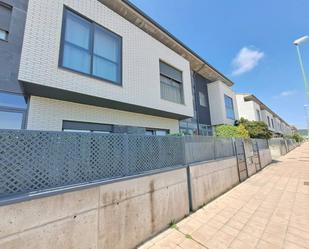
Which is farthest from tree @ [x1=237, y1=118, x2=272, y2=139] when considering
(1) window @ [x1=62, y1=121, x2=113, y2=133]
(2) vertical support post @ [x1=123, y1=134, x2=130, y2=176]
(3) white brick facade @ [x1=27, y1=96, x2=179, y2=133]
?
(2) vertical support post @ [x1=123, y1=134, x2=130, y2=176]

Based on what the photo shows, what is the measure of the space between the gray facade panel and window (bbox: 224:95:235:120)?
1673 centimetres

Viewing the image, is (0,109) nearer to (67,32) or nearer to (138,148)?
(67,32)

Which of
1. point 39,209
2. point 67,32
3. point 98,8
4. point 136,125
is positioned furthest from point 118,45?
point 39,209

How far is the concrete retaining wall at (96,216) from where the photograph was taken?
1957mm

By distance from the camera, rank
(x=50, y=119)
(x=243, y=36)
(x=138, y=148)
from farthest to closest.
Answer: (x=243, y=36)
(x=50, y=119)
(x=138, y=148)

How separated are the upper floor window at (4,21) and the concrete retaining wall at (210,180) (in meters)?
8.02

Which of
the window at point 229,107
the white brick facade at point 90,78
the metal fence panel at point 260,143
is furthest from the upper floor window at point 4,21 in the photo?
the window at point 229,107

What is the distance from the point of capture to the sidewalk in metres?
3.27

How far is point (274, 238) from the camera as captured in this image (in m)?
3.43

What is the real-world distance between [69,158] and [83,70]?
4463 mm

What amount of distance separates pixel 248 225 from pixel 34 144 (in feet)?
16.3

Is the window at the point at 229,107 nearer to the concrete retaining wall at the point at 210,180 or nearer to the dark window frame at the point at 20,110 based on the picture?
the concrete retaining wall at the point at 210,180

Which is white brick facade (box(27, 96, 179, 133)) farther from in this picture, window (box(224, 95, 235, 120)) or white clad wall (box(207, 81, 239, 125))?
window (box(224, 95, 235, 120))

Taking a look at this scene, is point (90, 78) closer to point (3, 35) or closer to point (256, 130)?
point (3, 35)
